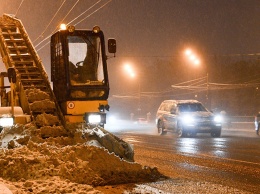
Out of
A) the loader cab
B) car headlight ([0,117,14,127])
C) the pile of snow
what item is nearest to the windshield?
the loader cab

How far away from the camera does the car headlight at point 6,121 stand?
491 inches

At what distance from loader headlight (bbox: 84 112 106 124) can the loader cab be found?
0.31 metres

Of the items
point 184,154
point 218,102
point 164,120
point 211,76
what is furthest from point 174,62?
point 184,154

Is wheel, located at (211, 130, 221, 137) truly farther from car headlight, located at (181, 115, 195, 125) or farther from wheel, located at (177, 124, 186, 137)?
wheel, located at (177, 124, 186, 137)

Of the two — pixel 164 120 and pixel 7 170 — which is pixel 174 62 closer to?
pixel 164 120

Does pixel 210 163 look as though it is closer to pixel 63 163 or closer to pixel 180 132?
pixel 63 163

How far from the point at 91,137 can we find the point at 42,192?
12.8 ft

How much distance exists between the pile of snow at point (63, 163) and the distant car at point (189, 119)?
14.2 m

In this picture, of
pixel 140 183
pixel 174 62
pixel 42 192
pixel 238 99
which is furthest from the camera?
pixel 174 62

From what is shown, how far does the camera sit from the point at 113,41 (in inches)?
549

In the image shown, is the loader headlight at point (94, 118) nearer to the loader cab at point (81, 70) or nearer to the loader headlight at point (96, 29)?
the loader cab at point (81, 70)

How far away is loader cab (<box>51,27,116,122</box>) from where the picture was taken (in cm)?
1403

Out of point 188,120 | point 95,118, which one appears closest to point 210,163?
point 95,118

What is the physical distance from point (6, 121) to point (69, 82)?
2.34 m
